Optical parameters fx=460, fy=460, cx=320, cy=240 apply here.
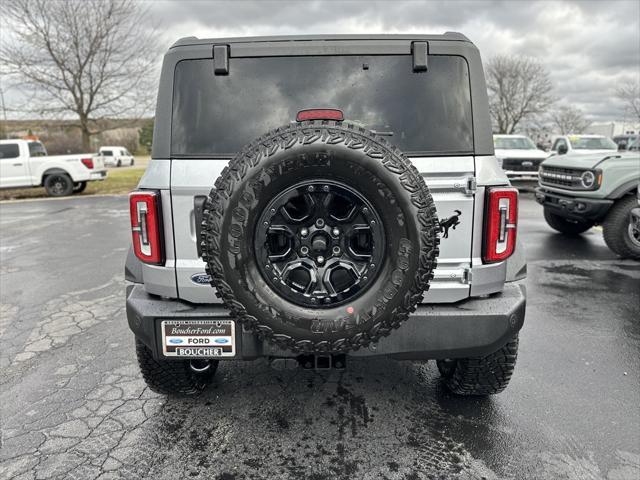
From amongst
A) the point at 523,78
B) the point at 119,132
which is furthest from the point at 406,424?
the point at 119,132

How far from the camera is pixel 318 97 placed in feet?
7.78

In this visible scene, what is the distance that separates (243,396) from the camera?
2930mm

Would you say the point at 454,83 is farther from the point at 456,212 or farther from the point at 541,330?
the point at 541,330

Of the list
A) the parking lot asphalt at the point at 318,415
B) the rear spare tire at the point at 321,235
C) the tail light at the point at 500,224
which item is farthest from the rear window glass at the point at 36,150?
the tail light at the point at 500,224

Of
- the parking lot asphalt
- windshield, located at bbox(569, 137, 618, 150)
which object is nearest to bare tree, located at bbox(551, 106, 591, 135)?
windshield, located at bbox(569, 137, 618, 150)

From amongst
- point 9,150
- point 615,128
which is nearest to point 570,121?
point 615,128

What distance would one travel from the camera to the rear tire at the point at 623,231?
21.1 feet

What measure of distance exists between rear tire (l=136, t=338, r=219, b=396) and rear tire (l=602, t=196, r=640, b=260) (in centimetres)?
615

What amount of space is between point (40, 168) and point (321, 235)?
15983 mm

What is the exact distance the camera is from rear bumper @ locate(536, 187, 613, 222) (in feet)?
21.6

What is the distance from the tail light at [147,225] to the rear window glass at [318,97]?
11.8 inches

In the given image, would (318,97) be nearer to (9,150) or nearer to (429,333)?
(429,333)

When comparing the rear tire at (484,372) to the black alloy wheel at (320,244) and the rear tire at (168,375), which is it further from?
the rear tire at (168,375)

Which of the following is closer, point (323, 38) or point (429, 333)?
point (429, 333)
